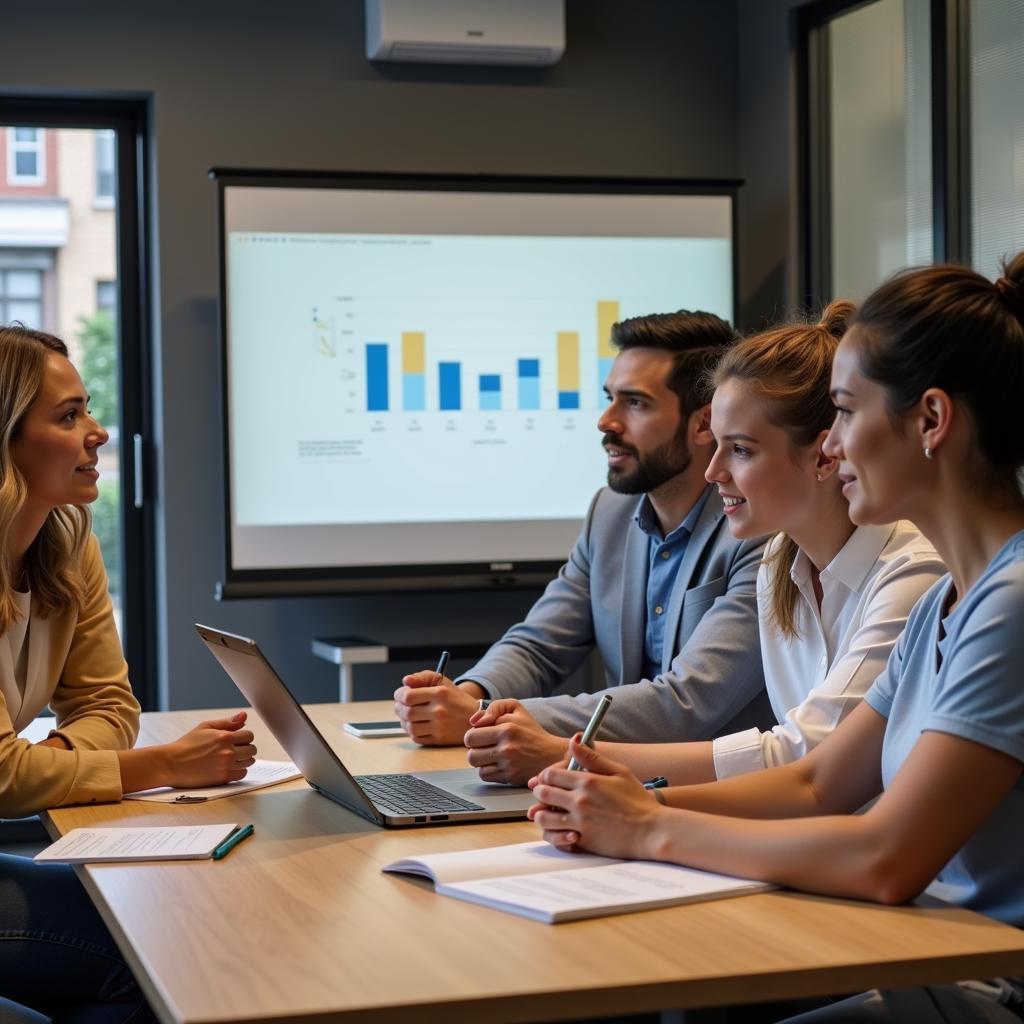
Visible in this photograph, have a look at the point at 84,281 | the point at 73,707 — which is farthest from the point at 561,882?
the point at 84,281

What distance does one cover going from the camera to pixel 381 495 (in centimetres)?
430

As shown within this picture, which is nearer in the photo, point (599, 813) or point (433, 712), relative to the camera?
point (599, 813)

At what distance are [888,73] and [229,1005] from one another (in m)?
3.73

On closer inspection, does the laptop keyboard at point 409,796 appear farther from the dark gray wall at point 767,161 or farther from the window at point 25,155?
the window at point 25,155

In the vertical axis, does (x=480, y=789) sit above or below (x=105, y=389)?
below

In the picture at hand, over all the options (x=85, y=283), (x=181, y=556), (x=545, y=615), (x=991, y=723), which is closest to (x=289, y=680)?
(x=181, y=556)

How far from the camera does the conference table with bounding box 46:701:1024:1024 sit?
1129 millimetres

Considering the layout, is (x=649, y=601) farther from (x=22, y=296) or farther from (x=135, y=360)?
(x=22, y=296)

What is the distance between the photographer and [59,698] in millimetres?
2275

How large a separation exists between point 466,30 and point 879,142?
127 centimetres

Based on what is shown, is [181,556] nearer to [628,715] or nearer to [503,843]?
[628,715]

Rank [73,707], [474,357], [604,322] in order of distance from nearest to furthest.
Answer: [73,707] < [474,357] < [604,322]

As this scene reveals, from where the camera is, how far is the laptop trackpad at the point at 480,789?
5.93ft

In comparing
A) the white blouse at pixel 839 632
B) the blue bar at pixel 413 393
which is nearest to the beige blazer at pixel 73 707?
the white blouse at pixel 839 632
